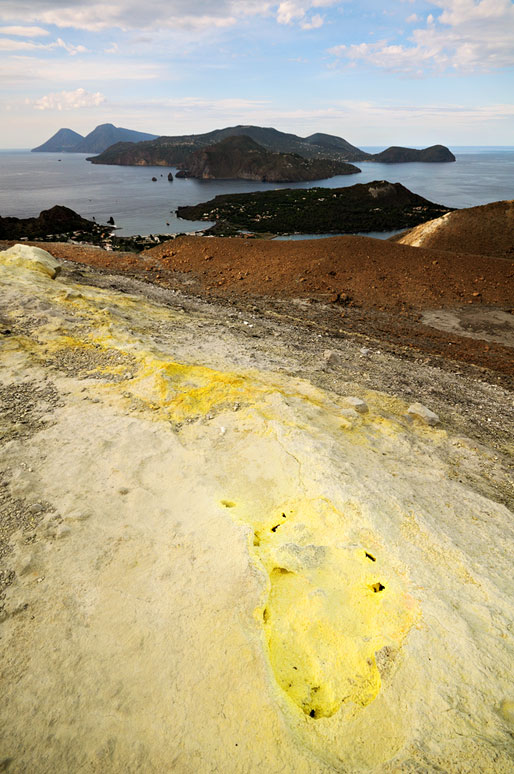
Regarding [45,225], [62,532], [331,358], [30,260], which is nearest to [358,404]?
[331,358]

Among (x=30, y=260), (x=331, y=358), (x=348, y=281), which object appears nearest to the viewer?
(x=331, y=358)

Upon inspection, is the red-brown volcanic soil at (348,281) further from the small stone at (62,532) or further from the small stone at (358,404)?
the small stone at (62,532)

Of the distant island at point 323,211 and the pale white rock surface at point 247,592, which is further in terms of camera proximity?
the distant island at point 323,211

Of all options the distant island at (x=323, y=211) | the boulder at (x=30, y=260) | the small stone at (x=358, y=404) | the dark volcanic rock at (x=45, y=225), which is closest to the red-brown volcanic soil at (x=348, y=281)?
the boulder at (x=30, y=260)

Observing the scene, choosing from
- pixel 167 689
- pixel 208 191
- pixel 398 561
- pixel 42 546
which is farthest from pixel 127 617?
pixel 208 191

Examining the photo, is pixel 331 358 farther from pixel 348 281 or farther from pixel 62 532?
pixel 348 281

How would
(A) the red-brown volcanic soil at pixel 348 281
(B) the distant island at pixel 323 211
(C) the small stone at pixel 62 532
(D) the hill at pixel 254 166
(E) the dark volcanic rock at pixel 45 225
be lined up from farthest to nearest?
(D) the hill at pixel 254 166, (B) the distant island at pixel 323 211, (E) the dark volcanic rock at pixel 45 225, (A) the red-brown volcanic soil at pixel 348 281, (C) the small stone at pixel 62 532

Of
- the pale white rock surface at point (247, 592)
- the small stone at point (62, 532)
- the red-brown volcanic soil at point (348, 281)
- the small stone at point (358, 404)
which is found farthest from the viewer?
the red-brown volcanic soil at point (348, 281)
